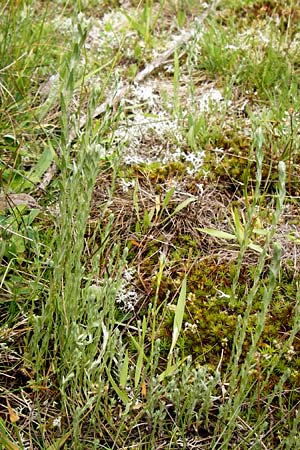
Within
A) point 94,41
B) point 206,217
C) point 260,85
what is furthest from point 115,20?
point 206,217

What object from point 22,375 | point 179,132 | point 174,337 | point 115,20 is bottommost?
point 22,375

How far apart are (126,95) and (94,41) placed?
23.9 inches

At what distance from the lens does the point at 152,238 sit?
2518 millimetres

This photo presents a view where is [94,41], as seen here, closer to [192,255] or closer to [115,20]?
[115,20]

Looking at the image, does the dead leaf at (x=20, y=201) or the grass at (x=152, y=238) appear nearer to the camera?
the grass at (x=152, y=238)

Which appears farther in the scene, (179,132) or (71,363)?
(179,132)

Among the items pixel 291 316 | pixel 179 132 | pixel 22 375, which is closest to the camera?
pixel 22 375

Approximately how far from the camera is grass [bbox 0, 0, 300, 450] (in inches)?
73.0

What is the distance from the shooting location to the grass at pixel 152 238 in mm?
1855

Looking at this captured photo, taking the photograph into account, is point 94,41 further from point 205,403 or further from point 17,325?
point 205,403

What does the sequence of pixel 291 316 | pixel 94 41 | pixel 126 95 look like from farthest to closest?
pixel 94 41, pixel 126 95, pixel 291 316

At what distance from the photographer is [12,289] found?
2.17 meters

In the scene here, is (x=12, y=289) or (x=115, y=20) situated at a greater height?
(x=115, y=20)

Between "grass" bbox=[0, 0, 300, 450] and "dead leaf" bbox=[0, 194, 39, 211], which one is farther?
"dead leaf" bbox=[0, 194, 39, 211]
